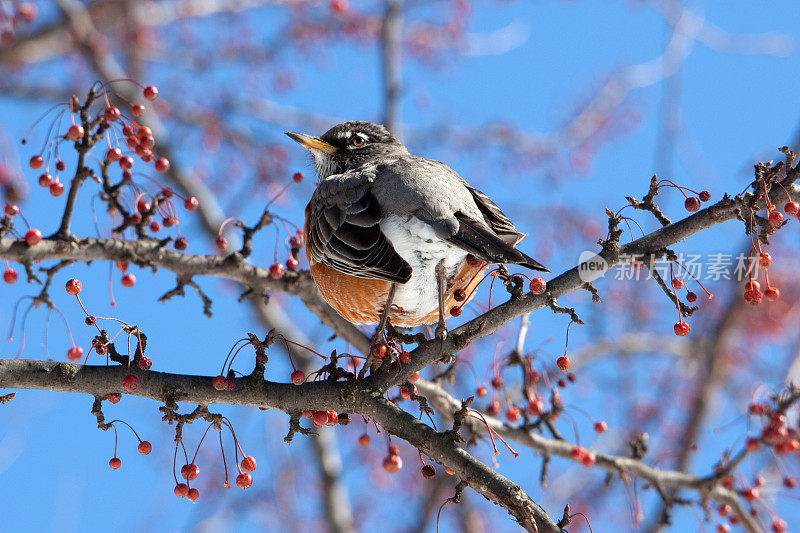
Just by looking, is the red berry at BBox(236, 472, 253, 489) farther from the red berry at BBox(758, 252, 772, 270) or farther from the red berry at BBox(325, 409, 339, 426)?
the red berry at BBox(758, 252, 772, 270)

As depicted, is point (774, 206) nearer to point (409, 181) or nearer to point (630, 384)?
point (409, 181)

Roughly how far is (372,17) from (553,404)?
5.24 metres

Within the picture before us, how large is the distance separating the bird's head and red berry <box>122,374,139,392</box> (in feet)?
7.11

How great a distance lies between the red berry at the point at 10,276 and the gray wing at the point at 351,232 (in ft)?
4.28

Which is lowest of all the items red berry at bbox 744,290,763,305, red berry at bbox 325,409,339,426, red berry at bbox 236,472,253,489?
red berry at bbox 236,472,253,489

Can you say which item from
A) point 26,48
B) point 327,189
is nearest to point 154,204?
point 327,189

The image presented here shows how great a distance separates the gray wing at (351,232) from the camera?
8.81 ft

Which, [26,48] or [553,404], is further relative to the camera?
[26,48]

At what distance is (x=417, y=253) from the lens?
2.85m

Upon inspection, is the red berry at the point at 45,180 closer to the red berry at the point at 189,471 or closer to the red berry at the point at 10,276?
the red berry at the point at 10,276

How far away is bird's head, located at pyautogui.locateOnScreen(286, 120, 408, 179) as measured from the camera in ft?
13.8

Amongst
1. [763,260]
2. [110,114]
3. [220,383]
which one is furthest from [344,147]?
[763,260]

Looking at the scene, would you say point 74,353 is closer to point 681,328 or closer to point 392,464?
point 392,464

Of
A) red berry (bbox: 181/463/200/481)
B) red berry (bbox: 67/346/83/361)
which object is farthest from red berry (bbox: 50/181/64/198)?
red berry (bbox: 181/463/200/481)
